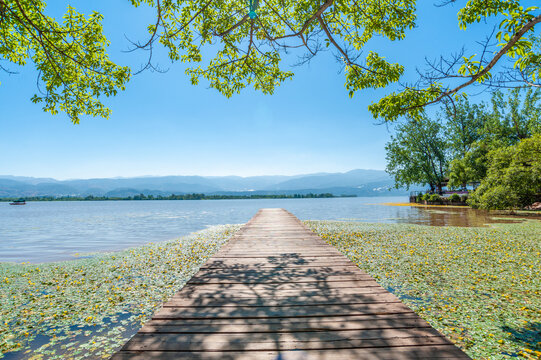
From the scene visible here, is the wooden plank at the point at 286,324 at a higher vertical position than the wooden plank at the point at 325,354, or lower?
lower

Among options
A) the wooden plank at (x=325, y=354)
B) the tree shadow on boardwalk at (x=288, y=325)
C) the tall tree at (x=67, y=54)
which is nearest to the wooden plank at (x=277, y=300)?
the tree shadow on boardwalk at (x=288, y=325)

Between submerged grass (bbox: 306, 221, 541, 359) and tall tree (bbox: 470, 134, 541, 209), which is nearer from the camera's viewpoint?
submerged grass (bbox: 306, 221, 541, 359)

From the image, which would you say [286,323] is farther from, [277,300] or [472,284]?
[472,284]

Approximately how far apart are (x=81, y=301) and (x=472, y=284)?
328 inches

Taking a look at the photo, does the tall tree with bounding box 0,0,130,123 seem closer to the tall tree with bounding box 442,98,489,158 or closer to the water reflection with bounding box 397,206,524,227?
the water reflection with bounding box 397,206,524,227

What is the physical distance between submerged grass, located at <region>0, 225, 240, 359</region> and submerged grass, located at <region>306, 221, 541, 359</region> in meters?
5.04

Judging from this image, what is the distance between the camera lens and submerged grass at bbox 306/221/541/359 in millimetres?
3674

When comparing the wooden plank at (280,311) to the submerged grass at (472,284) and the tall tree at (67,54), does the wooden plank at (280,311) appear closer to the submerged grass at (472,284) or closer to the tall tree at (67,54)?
the submerged grass at (472,284)

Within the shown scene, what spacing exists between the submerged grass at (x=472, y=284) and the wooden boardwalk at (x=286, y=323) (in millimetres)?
1583

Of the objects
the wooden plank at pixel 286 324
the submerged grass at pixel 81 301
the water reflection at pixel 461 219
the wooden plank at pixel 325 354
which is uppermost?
the wooden plank at pixel 325 354

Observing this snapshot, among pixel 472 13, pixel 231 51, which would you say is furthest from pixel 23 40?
pixel 472 13

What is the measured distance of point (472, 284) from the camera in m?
5.73

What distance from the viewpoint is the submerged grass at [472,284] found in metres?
3.67

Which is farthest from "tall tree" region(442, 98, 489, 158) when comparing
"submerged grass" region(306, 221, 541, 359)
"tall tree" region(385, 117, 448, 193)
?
"submerged grass" region(306, 221, 541, 359)
